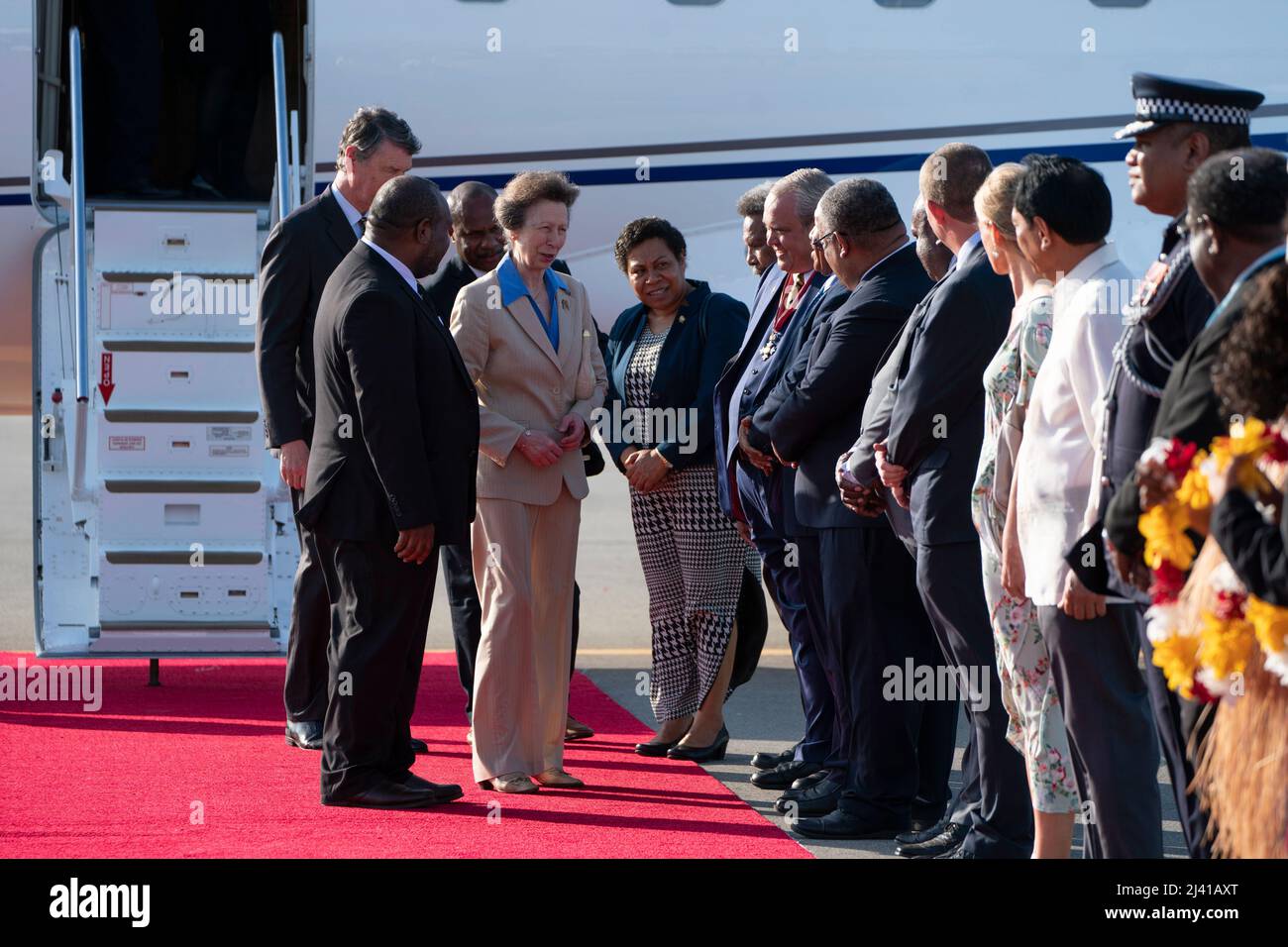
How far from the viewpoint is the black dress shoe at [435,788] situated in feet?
15.0

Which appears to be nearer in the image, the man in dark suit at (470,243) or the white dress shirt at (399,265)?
the white dress shirt at (399,265)

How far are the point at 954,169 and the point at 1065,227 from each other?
82 cm

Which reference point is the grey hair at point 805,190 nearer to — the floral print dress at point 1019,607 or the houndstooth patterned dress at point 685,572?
the houndstooth patterned dress at point 685,572

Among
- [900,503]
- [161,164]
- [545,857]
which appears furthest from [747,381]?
[161,164]

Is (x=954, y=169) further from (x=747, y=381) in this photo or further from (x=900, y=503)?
(x=747, y=381)

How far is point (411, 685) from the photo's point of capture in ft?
15.2

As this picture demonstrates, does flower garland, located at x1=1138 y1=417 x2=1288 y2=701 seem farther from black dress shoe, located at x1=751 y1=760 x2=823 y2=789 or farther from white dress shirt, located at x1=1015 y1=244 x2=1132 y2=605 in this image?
black dress shoe, located at x1=751 y1=760 x2=823 y2=789

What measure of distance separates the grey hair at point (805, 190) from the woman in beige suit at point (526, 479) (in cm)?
65

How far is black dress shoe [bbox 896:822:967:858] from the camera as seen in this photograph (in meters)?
4.07

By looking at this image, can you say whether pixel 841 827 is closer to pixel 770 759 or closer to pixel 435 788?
pixel 770 759

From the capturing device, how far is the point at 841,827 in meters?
4.34

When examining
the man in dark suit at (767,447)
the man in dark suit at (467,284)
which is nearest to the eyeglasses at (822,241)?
the man in dark suit at (767,447)

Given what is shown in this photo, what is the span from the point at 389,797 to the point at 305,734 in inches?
38.6

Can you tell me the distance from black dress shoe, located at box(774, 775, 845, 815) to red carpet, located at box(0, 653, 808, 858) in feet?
0.30
